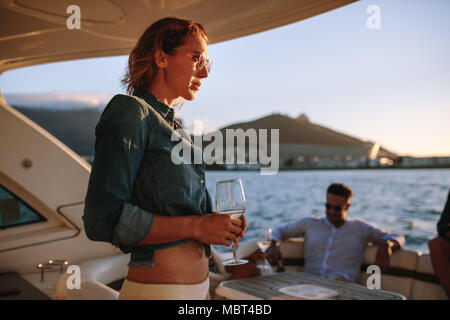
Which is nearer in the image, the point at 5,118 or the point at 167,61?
the point at 167,61

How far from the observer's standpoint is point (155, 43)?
3.09 feet

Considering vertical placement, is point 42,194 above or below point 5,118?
below

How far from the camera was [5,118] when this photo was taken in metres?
3.38

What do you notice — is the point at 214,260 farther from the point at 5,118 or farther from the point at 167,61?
the point at 167,61

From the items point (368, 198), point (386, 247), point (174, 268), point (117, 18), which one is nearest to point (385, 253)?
point (386, 247)

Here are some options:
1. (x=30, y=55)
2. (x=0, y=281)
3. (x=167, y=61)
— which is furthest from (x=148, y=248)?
(x=30, y=55)

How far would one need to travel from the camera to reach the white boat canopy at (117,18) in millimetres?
2240

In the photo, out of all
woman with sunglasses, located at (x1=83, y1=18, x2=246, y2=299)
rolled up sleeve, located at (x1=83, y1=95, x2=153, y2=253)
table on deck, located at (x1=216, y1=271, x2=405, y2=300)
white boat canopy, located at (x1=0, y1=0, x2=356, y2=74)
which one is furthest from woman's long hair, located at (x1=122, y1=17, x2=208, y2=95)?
table on deck, located at (x1=216, y1=271, x2=405, y2=300)

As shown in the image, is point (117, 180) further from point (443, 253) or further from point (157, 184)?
point (443, 253)

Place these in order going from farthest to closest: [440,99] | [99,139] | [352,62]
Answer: [352,62] < [440,99] < [99,139]

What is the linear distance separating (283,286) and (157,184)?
2.07m

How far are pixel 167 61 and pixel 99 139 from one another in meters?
0.28

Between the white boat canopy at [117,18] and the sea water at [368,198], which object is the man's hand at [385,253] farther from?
the sea water at [368,198]

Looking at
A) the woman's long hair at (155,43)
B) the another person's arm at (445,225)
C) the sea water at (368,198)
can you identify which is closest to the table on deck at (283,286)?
the another person's arm at (445,225)
